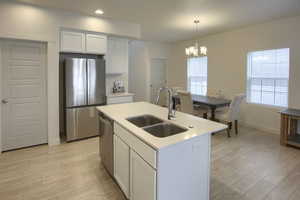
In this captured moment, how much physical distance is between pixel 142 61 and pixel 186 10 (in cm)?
373

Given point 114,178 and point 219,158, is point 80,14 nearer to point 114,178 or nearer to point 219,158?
point 114,178

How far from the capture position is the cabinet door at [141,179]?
4.78ft

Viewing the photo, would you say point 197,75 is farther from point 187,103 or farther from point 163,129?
point 163,129

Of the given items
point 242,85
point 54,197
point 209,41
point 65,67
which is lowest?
point 54,197

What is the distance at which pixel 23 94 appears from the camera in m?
3.42

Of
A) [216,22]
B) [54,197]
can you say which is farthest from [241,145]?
[54,197]

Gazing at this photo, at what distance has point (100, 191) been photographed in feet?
7.19

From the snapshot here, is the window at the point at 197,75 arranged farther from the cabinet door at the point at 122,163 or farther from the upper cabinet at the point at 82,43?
the cabinet door at the point at 122,163

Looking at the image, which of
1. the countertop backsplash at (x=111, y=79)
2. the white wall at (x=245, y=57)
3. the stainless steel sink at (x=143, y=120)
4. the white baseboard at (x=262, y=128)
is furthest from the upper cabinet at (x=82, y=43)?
the white baseboard at (x=262, y=128)

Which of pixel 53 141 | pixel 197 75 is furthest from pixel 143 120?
pixel 197 75

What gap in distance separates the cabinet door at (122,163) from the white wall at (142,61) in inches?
199

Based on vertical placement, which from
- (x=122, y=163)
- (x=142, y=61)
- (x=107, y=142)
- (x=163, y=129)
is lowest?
(x=122, y=163)

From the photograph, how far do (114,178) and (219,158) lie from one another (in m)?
1.79

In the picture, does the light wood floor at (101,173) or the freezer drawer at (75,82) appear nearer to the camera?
the light wood floor at (101,173)
